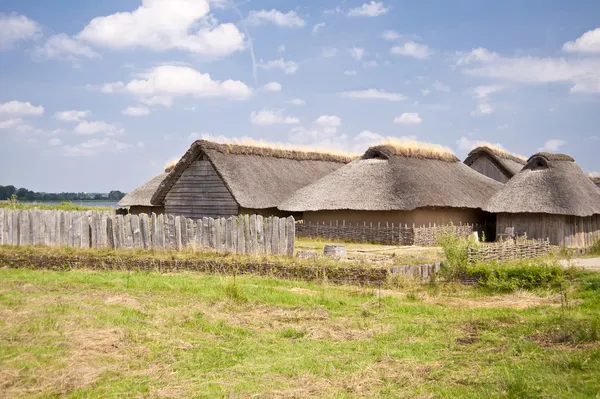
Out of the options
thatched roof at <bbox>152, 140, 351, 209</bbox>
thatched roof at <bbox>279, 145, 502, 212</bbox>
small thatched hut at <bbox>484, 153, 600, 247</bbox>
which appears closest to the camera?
small thatched hut at <bbox>484, 153, 600, 247</bbox>

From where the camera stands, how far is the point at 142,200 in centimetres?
4084

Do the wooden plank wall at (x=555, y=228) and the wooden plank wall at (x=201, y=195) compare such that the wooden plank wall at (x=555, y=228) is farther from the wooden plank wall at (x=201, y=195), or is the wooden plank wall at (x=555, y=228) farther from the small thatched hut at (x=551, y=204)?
the wooden plank wall at (x=201, y=195)

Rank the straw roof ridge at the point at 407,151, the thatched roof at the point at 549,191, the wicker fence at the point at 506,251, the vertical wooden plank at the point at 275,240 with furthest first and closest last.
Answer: the straw roof ridge at the point at 407,151 → the thatched roof at the point at 549,191 → the vertical wooden plank at the point at 275,240 → the wicker fence at the point at 506,251

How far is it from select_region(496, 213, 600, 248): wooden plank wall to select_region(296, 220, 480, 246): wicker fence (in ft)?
8.98

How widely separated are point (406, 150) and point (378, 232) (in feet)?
22.7

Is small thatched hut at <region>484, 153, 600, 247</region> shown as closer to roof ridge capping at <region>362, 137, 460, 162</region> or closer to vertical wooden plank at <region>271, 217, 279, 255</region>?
roof ridge capping at <region>362, 137, 460, 162</region>

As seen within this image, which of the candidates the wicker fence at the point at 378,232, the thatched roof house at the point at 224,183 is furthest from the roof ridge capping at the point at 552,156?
the thatched roof house at the point at 224,183

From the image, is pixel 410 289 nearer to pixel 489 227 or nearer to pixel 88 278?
pixel 88 278

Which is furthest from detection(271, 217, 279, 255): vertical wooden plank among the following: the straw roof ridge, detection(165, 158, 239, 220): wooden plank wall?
the straw roof ridge

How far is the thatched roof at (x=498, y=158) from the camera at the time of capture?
41719 millimetres

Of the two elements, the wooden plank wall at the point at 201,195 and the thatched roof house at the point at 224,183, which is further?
the wooden plank wall at the point at 201,195

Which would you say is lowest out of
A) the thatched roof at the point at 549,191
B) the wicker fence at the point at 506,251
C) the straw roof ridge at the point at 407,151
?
the wicker fence at the point at 506,251

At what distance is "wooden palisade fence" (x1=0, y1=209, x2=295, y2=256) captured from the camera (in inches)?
742

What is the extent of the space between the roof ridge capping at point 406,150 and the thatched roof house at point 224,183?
4881mm
